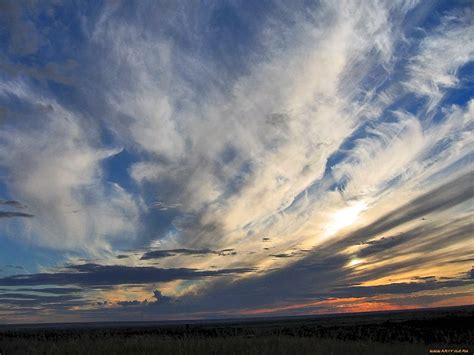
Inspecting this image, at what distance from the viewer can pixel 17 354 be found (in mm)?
13461

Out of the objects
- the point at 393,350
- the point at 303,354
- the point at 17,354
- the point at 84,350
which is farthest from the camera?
the point at 17,354

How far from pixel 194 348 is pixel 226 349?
900 millimetres

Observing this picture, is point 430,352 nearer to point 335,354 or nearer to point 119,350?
point 335,354

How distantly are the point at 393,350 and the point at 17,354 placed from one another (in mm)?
11765

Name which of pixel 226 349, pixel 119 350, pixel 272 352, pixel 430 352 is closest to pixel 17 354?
pixel 119 350

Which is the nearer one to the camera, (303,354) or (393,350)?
(303,354)

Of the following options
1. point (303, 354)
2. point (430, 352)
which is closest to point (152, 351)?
point (303, 354)

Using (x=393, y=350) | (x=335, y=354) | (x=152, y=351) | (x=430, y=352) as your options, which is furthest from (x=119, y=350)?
(x=430, y=352)

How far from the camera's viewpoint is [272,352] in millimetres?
11172

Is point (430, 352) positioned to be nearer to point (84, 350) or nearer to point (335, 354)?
point (335, 354)

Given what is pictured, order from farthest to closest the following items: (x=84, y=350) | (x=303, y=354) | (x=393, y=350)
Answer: (x=393, y=350) → (x=84, y=350) → (x=303, y=354)

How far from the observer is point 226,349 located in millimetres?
11766

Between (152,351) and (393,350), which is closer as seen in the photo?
(152,351)

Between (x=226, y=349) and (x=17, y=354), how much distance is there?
7015 mm
